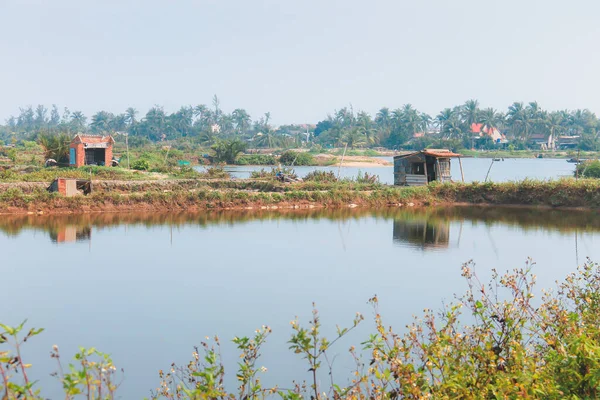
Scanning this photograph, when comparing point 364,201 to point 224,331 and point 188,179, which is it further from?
point 224,331

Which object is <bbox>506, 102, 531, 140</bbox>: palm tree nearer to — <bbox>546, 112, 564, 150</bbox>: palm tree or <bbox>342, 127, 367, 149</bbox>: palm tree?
<bbox>546, 112, 564, 150</bbox>: palm tree

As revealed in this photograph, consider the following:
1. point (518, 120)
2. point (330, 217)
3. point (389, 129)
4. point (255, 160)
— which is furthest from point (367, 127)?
point (330, 217)

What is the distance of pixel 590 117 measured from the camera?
75750 mm

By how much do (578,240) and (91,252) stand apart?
939 centimetres

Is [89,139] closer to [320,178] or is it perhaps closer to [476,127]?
[320,178]

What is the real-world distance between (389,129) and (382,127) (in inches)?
136

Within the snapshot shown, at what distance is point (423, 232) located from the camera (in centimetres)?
1375

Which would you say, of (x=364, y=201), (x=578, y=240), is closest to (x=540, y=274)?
(x=578, y=240)

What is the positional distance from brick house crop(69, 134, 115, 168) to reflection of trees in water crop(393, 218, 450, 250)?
1299cm

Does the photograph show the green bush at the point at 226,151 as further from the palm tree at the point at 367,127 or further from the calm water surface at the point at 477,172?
the palm tree at the point at 367,127

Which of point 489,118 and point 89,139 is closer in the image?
point 89,139

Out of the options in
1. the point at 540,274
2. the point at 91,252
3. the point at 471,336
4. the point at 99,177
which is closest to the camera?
the point at 471,336

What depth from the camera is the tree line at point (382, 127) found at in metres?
62.5

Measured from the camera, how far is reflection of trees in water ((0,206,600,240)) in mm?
14292
